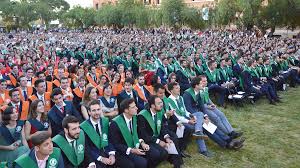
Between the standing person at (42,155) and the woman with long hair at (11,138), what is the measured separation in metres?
1.02

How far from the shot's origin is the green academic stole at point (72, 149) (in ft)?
15.3

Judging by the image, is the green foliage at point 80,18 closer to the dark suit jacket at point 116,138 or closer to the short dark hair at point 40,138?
Result: the dark suit jacket at point 116,138

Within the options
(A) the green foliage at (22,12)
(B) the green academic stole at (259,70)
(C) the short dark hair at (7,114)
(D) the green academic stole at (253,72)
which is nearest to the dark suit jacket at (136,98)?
(C) the short dark hair at (7,114)

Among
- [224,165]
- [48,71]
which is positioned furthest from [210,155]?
[48,71]

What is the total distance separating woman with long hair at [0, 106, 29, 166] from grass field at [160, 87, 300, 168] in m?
2.28

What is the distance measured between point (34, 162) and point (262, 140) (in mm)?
5086

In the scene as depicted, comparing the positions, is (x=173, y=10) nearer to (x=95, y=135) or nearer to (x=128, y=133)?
(x=128, y=133)

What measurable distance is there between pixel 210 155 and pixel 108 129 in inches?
85.7

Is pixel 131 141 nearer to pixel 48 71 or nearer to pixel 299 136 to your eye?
pixel 299 136

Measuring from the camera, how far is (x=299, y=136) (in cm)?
795

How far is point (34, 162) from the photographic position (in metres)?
4.08

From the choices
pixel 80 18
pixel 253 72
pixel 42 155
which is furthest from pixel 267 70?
pixel 80 18

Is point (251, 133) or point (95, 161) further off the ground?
point (95, 161)

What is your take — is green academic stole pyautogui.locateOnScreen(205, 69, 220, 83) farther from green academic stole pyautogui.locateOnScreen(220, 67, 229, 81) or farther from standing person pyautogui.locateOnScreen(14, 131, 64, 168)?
standing person pyautogui.locateOnScreen(14, 131, 64, 168)
